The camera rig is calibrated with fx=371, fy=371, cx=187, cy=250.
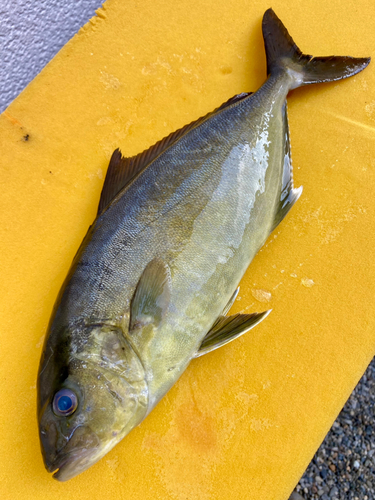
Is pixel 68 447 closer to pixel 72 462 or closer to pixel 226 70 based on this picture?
pixel 72 462

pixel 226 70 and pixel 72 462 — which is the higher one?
pixel 226 70

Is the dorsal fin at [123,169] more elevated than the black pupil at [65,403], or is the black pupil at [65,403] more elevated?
the dorsal fin at [123,169]

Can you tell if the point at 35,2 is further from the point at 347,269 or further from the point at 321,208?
the point at 347,269

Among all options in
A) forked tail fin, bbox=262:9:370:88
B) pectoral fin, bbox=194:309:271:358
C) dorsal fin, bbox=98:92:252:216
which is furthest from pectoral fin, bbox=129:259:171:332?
forked tail fin, bbox=262:9:370:88

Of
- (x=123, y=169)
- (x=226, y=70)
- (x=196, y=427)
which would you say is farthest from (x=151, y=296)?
(x=226, y=70)

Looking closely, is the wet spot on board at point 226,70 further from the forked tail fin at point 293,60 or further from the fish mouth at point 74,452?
the fish mouth at point 74,452

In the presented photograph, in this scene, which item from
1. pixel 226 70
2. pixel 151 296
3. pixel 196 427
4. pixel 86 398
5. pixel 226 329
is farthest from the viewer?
pixel 226 70

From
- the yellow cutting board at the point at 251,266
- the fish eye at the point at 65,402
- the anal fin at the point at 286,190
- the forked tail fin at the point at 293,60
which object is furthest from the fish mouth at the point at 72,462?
the forked tail fin at the point at 293,60
